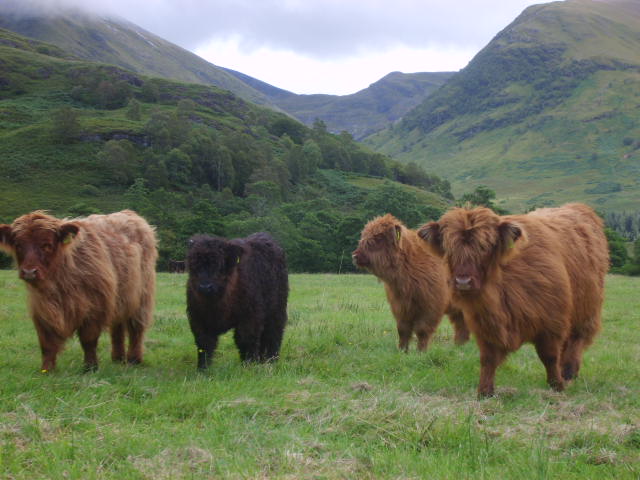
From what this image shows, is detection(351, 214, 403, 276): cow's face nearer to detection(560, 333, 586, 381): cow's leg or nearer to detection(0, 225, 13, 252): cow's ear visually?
Result: detection(560, 333, 586, 381): cow's leg

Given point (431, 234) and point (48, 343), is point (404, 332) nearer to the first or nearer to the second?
point (431, 234)

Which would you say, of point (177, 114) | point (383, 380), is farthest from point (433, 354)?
point (177, 114)

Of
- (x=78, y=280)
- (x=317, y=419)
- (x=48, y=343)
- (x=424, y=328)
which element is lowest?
(x=424, y=328)

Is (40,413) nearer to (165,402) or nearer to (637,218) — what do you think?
(165,402)

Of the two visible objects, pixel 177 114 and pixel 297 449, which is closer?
pixel 297 449

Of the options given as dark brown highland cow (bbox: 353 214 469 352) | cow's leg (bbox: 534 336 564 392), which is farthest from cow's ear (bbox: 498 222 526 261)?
dark brown highland cow (bbox: 353 214 469 352)

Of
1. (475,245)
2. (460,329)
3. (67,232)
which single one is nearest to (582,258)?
(475,245)

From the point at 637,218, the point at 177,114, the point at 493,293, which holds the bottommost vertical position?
the point at 637,218

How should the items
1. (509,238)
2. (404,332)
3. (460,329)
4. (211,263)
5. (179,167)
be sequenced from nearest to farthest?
1. (509,238)
2. (211,263)
3. (404,332)
4. (460,329)
5. (179,167)

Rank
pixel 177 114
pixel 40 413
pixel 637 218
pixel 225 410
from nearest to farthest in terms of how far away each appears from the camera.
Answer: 1. pixel 40 413
2. pixel 225 410
3. pixel 177 114
4. pixel 637 218

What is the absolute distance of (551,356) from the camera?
6414mm

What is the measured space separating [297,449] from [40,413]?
255 centimetres

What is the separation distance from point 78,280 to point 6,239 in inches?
41.9

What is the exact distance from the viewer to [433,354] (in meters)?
8.03
